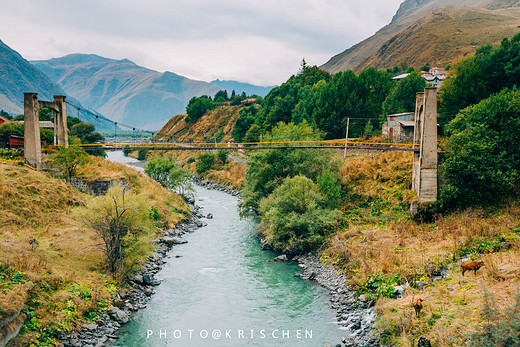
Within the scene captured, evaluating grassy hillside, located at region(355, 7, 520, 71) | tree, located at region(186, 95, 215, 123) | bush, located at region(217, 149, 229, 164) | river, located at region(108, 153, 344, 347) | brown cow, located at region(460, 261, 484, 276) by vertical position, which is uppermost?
grassy hillside, located at region(355, 7, 520, 71)

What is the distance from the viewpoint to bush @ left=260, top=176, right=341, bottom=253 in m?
21.6

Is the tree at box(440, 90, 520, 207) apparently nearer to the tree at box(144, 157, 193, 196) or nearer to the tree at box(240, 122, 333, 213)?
the tree at box(240, 122, 333, 213)

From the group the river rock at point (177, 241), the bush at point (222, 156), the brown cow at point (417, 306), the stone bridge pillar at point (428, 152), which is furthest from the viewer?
the bush at point (222, 156)

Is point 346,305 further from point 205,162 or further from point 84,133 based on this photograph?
point 84,133

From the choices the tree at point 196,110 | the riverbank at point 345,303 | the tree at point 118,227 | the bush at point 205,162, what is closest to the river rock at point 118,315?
the tree at point 118,227

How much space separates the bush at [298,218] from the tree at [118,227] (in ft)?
26.9

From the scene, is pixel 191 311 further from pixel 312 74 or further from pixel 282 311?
pixel 312 74

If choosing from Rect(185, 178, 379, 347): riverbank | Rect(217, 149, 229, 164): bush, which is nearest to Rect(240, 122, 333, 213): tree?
Rect(185, 178, 379, 347): riverbank

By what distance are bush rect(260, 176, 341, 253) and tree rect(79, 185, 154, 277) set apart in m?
8.20

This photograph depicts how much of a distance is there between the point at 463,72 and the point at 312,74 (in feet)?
132

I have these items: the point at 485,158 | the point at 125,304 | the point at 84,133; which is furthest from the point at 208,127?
the point at 125,304

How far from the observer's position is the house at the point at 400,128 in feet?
104

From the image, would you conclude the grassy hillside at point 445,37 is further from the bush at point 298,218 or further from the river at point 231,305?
the river at point 231,305

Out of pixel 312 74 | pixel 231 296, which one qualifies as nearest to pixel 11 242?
pixel 231 296
